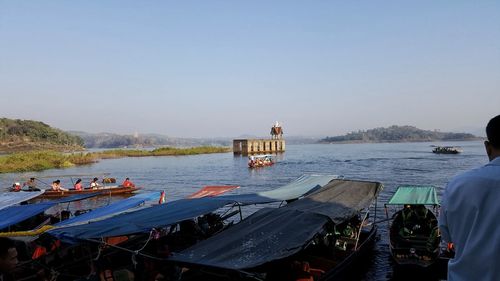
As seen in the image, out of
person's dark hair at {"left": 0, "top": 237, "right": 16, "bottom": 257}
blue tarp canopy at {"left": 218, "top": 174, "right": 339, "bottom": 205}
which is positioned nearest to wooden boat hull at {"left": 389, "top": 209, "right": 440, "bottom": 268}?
blue tarp canopy at {"left": 218, "top": 174, "right": 339, "bottom": 205}

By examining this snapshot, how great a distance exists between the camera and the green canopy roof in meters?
15.6

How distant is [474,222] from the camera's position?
2715mm

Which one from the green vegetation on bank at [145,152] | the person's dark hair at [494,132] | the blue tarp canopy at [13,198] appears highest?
the person's dark hair at [494,132]

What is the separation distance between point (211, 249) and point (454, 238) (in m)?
6.95

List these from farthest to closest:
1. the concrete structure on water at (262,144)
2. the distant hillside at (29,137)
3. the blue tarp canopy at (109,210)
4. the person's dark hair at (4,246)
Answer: the distant hillside at (29,137) → the concrete structure on water at (262,144) → the blue tarp canopy at (109,210) → the person's dark hair at (4,246)

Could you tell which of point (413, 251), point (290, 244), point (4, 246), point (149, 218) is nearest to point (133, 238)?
point (149, 218)

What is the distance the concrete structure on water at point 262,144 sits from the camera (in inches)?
4523

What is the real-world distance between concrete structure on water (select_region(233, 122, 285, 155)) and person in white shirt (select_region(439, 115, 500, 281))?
110 meters

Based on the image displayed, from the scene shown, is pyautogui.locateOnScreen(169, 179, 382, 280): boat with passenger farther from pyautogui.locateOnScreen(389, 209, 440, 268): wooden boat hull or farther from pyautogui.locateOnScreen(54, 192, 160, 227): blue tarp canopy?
pyautogui.locateOnScreen(54, 192, 160, 227): blue tarp canopy

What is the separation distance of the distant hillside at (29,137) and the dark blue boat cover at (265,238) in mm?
130740

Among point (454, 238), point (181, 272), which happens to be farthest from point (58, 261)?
point (454, 238)

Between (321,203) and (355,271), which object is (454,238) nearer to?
(321,203)

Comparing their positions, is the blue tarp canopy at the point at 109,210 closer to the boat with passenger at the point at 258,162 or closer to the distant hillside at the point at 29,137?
the boat with passenger at the point at 258,162

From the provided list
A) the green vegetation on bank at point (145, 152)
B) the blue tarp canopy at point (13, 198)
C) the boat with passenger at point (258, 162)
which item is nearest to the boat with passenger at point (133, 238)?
the blue tarp canopy at point (13, 198)
